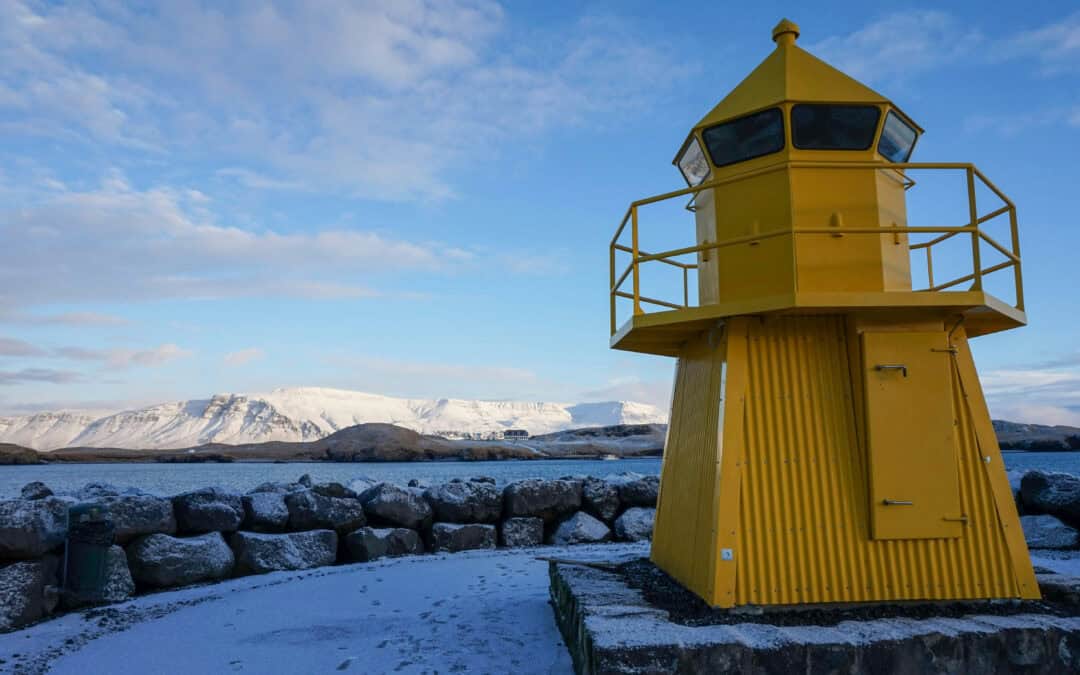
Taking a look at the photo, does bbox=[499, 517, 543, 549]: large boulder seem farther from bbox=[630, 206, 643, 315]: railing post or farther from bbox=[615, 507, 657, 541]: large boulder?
bbox=[630, 206, 643, 315]: railing post

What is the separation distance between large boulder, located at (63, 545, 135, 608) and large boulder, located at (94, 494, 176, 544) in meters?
0.25

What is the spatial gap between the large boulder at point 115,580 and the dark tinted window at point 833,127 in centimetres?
832

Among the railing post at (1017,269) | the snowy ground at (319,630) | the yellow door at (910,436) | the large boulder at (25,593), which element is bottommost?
the snowy ground at (319,630)

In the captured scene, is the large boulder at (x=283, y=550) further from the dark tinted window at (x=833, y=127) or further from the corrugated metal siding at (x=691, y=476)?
the dark tinted window at (x=833, y=127)

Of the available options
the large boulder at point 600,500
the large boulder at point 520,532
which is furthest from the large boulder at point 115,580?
the large boulder at point 600,500

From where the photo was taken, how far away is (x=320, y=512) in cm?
1077

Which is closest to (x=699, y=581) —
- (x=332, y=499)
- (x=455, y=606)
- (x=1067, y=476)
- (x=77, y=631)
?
(x=455, y=606)

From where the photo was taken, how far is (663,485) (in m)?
8.27

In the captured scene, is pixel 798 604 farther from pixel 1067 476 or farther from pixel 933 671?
pixel 1067 476

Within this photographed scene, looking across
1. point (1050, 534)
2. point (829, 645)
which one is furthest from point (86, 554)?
point (1050, 534)

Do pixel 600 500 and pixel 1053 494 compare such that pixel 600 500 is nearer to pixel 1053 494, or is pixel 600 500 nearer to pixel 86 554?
pixel 1053 494

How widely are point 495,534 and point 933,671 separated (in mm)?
8056

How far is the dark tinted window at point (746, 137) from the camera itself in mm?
6480

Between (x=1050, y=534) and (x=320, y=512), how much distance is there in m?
11.1
